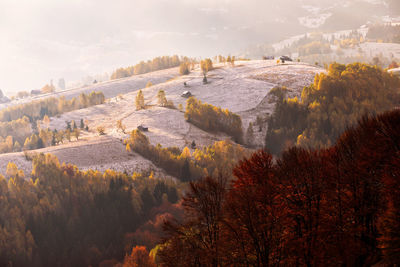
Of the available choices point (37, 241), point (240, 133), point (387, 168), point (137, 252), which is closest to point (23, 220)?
point (37, 241)

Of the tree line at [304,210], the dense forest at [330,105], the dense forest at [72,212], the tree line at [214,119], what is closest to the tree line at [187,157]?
the dense forest at [72,212]

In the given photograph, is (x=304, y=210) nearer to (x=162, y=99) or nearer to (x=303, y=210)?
(x=303, y=210)

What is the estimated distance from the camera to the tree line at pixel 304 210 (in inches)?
1222

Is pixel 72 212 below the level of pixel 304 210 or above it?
below

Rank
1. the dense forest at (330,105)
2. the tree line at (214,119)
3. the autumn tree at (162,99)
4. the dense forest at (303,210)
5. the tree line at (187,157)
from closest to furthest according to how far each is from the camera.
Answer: the dense forest at (303,210), the tree line at (187,157), the dense forest at (330,105), the tree line at (214,119), the autumn tree at (162,99)

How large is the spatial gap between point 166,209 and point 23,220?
1872 inches

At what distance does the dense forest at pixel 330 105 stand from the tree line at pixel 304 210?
116350mm

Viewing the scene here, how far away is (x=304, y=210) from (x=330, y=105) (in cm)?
14546

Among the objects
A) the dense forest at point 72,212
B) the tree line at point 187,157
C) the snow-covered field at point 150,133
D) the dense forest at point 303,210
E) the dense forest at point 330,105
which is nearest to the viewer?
the dense forest at point 303,210

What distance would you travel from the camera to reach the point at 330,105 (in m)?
167

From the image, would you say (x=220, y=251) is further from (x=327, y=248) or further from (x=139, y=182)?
(x=139, y=182)

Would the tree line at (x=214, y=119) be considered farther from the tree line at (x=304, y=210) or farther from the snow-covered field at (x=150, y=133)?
the tree line at (x=304, y=210)

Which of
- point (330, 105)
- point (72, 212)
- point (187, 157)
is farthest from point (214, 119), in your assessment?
point (72, 212)

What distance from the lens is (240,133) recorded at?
6334 inches
